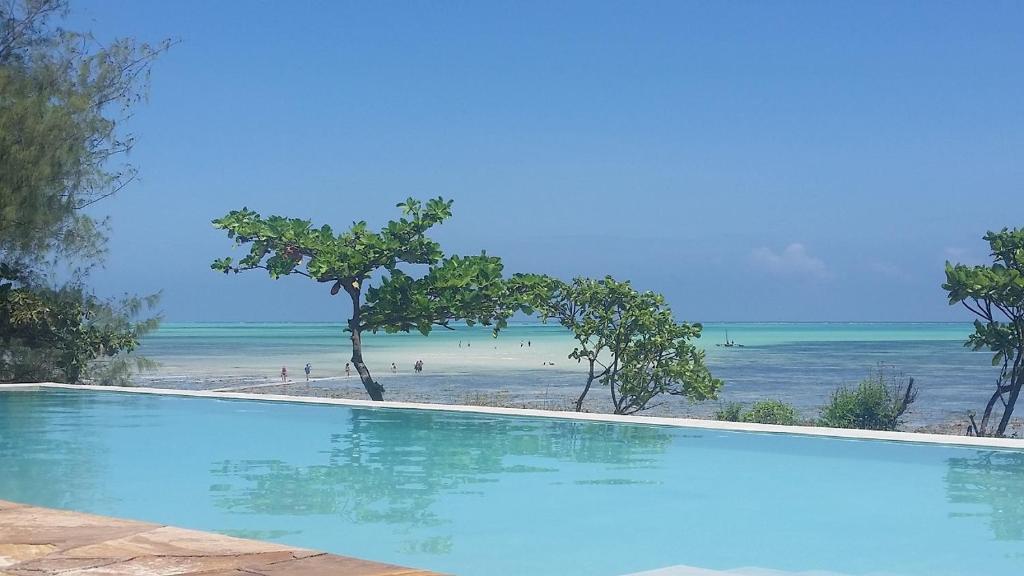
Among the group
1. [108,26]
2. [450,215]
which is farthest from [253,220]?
[108,26]

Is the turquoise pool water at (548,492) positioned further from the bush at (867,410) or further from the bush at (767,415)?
the bush at (767,415)

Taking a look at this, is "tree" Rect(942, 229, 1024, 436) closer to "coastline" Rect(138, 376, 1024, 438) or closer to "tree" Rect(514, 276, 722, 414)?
"tree" Rect(514, 276, 722, 414)

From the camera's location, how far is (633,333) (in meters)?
20.2

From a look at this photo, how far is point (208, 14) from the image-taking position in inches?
2469

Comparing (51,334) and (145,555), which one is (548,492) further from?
(51,334)

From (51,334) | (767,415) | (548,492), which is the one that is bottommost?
(767,415)

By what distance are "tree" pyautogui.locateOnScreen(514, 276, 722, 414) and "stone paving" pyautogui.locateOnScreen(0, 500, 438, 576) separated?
48.9ft

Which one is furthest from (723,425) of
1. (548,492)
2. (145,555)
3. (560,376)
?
(560,376)

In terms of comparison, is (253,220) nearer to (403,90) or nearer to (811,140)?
(403,90)

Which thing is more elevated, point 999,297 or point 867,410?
point 999,297

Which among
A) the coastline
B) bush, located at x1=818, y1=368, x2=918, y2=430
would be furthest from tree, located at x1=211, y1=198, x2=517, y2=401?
the coastline

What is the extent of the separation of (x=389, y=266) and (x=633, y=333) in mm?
4757

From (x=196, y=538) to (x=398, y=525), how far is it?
2048mm

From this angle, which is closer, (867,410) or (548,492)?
(548,492)
